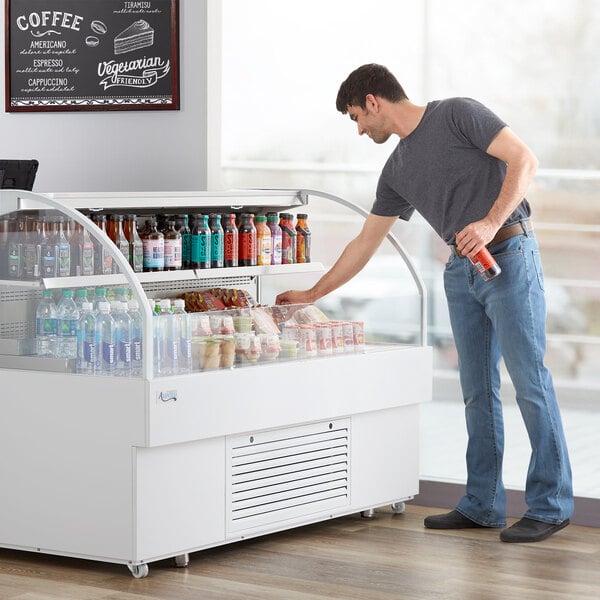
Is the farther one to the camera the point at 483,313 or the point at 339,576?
the point at 483,313

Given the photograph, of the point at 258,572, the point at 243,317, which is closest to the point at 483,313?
the point at 243,317

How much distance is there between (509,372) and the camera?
15.0ft

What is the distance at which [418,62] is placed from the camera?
5.83 m

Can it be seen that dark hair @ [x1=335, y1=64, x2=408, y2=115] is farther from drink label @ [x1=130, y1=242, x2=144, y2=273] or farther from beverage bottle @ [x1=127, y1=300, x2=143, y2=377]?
beverage bottle @ [x1=127, y1=300, x2=143, y2=377]

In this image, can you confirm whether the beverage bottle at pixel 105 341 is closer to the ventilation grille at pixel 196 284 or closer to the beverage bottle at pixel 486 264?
the ventilation grille at pixel 196 284

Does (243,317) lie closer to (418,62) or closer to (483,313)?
(483,313)

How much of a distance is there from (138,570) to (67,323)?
815 millimetres

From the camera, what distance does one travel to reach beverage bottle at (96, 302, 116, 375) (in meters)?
4.13

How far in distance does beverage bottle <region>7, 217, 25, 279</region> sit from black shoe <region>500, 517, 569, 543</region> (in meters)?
1.89

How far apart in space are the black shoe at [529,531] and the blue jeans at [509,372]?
3 centimetres

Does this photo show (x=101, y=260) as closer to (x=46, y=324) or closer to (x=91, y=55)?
(x=46, y=324)

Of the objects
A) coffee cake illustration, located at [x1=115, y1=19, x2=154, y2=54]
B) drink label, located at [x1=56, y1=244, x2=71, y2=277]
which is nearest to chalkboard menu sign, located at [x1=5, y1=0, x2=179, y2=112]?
coffee cake illustration, located at [x1=115, y1=19, x2=154, y2=54]

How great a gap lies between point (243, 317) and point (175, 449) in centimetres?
59

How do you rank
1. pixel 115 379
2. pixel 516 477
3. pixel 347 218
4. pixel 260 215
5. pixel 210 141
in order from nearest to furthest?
pixel 115 379 < pixel 260 215 < pixel 210 141 < pixel 516 477 < pixel 347 218
